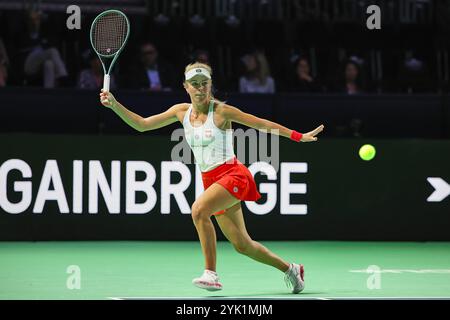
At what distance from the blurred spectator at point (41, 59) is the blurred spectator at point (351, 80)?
3842mm

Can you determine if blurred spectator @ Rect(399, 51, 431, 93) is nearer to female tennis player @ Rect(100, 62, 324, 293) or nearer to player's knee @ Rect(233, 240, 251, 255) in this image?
female tennis player @ Rect(100, 62, 324, 293)

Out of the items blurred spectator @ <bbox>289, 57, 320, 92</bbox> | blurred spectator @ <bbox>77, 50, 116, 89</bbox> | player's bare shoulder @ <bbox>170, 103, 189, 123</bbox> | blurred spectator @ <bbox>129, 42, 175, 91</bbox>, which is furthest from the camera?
blurred spectator @ <bbox>289, 57, 320, 92</bbox>

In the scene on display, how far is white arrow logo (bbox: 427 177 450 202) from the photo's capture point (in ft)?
40.8

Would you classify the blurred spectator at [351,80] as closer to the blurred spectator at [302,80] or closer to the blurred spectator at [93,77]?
the blurred spectator at [302,80]

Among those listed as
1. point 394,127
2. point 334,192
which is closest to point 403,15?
point 394,127

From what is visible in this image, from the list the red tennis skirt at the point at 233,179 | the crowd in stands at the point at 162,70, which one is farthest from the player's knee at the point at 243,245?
the crowd in stands at the point at 162,70

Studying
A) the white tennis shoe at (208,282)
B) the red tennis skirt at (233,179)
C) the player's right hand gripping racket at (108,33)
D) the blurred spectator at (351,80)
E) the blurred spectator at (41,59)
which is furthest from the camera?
the blurred spectator at (351,80)

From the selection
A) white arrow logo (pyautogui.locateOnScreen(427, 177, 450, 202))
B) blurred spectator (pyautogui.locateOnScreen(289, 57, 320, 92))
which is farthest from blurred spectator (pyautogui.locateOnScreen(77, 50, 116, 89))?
white arrow logo (pyautogui.locateOnScreen(427, 177, 450, 202))

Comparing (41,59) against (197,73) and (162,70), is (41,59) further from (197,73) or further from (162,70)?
(197,73)

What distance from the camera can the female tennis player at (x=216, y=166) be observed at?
7617 millimetres

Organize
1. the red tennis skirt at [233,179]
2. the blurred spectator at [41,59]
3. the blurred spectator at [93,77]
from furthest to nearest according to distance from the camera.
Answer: the blurred spectator at [41,59] → the blurred spectator at [93,77] → the red tennis skirt at [233,179]

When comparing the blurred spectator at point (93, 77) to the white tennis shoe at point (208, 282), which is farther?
the blurred spectator at point (93, 77)

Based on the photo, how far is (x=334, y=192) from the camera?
12.4 meters

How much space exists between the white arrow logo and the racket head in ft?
18.0
